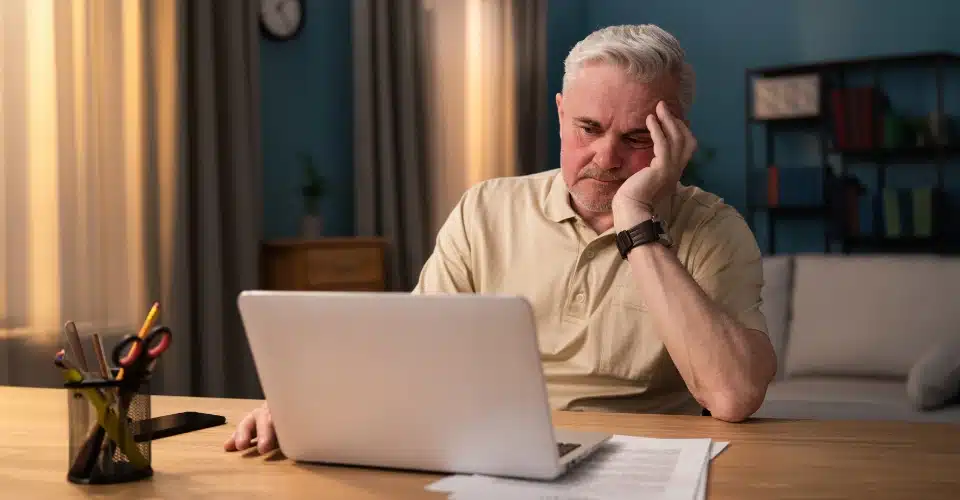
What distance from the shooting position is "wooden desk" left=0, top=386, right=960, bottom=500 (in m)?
0.97

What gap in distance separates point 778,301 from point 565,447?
9.14ft

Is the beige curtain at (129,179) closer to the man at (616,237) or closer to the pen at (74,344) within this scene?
the man at (616,237)

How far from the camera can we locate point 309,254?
3.55 meters

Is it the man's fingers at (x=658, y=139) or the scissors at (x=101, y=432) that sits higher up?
the man's fingers at (x=658, y=139)

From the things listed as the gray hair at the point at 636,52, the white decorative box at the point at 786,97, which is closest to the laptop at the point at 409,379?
the gray hair at the point at 636,52

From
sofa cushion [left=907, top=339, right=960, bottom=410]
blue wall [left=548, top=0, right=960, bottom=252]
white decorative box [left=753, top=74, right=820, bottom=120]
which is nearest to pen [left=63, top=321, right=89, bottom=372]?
sofa cushion [left=907, top=339, right=960, bottom=410]

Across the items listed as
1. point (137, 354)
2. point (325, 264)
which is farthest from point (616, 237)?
point (325, 264)

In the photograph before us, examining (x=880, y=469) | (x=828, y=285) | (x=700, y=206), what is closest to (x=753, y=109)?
(x=828, y=285)

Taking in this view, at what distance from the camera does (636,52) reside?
164cm

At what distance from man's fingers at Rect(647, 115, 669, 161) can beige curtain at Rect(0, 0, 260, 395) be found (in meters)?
1.88

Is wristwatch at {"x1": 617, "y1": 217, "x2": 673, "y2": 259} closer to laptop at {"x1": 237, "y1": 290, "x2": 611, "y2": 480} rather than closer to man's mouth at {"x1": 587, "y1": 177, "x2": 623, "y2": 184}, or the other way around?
man's mouth at {"x1": 587, "y1": 177, "x2": 623, "y2": 184}

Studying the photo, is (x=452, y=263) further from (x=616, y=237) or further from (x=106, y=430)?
(x=106, y=430)

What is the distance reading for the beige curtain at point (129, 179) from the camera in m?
2.77

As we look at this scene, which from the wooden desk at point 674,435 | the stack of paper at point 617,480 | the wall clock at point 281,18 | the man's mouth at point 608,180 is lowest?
the wooden desk at point 674,435
